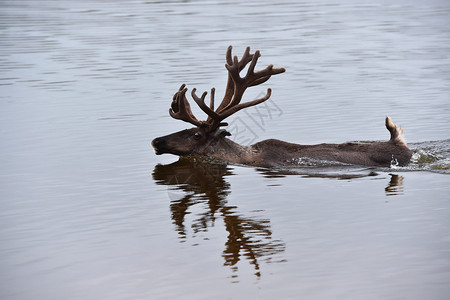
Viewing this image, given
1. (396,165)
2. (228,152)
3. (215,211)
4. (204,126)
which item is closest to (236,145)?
(228,152)

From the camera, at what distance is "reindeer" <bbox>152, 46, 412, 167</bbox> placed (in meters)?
9.62

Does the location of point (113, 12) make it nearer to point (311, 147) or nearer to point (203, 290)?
point (311, 147)

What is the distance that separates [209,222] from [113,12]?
2638cm

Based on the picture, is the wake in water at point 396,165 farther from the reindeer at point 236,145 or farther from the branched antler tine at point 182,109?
the branched antler tine at point 182,109

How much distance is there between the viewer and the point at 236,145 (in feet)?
33.3

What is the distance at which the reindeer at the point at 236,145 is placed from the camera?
31.6 ft

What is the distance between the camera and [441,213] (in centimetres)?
750

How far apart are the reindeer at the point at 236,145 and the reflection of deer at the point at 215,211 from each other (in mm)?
270

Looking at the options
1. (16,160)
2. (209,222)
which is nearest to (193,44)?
(16,160)

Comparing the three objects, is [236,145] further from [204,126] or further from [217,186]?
[217,186]

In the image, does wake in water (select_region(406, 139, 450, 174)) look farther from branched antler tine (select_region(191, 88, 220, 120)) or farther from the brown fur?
branched antler tine (select_region(191, 88, 220, 120))

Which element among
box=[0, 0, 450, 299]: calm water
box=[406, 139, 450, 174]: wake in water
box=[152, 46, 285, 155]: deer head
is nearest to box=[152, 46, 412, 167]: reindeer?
box=[152, 46, 285, 155]: deer head

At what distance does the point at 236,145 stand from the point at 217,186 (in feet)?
3.67

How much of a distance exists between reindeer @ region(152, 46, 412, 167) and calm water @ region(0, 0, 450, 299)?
0.18m
